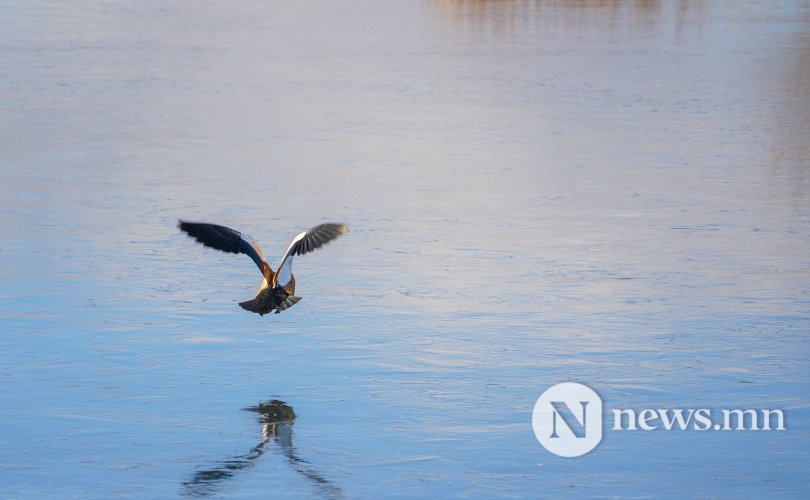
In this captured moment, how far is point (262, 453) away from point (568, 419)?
156 cm

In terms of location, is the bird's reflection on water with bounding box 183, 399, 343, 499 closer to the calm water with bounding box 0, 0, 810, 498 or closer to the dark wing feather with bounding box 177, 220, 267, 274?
the calm water with bounding box 0, 0, 810, 498

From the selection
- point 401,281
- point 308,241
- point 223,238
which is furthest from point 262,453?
point 401,281

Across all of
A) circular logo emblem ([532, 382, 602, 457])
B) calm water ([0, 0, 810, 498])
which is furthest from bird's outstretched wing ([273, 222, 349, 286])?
circular logo emblem ([532, 382, 602, 457])

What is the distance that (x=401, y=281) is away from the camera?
1017cm

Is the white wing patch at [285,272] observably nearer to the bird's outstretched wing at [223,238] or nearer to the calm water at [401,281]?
the bird's outstretched wing at [223,238]

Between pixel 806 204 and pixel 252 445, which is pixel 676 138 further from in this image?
pixel 252 445

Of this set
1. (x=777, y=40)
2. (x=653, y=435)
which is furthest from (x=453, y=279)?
(x=777, y=40)

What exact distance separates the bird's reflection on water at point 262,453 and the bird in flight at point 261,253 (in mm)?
988

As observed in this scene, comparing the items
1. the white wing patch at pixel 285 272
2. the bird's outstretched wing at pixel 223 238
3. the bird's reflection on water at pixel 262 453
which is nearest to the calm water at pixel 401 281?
the bird's reflection on water at pixel 262 453

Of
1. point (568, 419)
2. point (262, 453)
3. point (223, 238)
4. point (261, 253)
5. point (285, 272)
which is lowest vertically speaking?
point (262, 453)

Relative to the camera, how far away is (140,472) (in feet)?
21.9

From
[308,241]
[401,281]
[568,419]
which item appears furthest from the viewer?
[401,281]

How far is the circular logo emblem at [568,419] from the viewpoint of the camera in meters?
7.02

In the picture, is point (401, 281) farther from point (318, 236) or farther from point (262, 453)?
point (262, 453)
